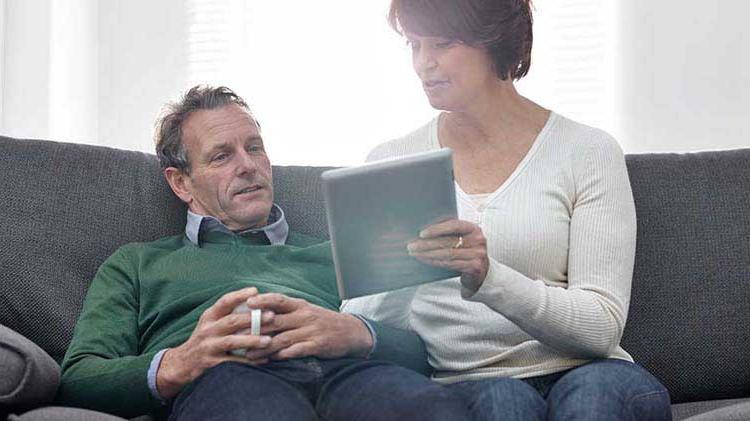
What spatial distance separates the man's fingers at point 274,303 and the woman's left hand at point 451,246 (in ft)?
0.66

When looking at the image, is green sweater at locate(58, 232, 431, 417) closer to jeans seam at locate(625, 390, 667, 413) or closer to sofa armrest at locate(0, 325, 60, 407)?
sofa armrest at locate(0, 325, 60, 407)

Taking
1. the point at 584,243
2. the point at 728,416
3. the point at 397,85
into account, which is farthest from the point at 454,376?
the point at 397,85

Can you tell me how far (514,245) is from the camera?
184 centimetres

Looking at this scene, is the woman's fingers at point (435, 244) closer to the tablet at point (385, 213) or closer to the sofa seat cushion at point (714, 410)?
the tablet at point (385, 213)

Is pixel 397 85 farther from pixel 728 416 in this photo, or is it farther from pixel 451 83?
pixel 728 416

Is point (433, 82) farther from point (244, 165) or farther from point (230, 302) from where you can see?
point (230, 302)

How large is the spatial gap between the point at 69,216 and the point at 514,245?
0.85 m

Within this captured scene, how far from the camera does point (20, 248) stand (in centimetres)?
205

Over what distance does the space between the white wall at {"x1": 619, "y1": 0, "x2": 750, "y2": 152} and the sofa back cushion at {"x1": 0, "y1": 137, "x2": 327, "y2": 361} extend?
113cm

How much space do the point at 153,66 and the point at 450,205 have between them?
1704 mm

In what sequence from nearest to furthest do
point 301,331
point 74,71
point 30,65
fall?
point 301,331, point 30,65, point 74,71

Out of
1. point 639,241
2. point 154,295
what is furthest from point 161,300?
point 639,241

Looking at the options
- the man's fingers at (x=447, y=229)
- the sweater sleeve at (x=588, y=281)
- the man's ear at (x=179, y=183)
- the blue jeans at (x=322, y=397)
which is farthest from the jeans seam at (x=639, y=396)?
the man's ear at (x=179, y=183)

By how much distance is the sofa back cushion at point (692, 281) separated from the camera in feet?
6.87
